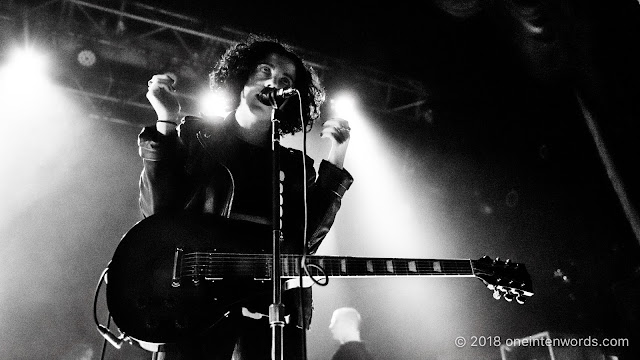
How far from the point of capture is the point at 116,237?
6.30 m

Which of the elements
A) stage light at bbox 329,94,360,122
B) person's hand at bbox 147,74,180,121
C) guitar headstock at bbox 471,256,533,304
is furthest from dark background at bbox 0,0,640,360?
person's hand at bbox 147,74,180,121

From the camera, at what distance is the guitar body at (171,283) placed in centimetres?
173

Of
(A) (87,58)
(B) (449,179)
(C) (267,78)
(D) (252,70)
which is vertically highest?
(A) (87,58)

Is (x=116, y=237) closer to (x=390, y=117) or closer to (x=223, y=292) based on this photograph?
(x=390, y=117)

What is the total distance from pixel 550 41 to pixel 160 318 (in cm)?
559

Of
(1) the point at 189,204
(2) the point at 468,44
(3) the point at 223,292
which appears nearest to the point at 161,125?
(1) the point at 189,204

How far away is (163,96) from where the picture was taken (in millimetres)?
2102

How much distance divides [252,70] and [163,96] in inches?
37.4

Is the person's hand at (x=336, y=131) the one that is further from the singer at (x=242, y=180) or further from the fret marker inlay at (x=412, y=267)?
the fret marker inlay at (x=412, y=267)

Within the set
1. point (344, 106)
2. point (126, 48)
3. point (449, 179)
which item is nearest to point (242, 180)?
point (126, 48)

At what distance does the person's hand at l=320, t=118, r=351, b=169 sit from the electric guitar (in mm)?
650

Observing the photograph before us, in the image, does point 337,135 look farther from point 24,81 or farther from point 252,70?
point 24,81

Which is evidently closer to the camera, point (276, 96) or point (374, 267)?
point (276, 96)

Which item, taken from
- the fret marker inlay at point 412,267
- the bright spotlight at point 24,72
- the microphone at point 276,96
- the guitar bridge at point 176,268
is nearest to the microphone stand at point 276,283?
the microphone at point 276,96
